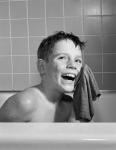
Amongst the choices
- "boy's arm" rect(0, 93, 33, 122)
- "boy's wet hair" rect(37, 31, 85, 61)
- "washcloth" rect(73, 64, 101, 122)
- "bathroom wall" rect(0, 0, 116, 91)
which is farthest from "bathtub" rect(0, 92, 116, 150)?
"bathroom wall" rect(0, 0, 116, 91)

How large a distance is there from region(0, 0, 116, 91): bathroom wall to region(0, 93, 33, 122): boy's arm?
2.74 ft

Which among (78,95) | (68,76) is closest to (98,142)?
(68,76)

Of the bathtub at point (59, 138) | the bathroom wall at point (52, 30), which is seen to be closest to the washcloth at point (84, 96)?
the bathroom wall at point (52, 30)

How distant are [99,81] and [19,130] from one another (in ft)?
4.42

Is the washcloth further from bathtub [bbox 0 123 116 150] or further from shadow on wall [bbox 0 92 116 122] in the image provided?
bathtub [bbox 0 123 116 150]

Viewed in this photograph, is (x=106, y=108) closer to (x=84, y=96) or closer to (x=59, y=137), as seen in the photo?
(x=84, y=96)

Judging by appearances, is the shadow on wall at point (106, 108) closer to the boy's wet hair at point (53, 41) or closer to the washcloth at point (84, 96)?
the washcloth at point (84, 96)

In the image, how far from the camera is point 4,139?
532 millimetres

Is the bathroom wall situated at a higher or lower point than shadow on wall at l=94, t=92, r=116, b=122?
higher

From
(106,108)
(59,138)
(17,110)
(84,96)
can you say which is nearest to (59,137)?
(59,138)

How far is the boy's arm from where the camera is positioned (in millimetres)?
1020

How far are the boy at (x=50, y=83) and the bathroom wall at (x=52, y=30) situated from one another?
74 cm

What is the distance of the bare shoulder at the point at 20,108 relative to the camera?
3.35ft

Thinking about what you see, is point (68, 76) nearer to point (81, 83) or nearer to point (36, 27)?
point (81, 83)
